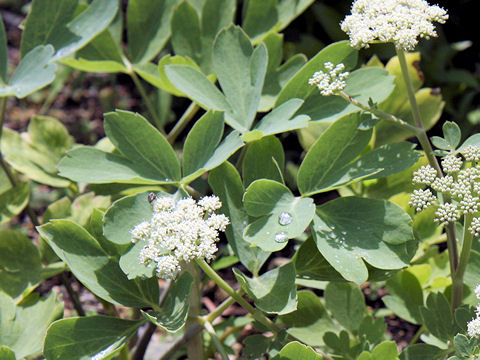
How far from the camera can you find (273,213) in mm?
1061

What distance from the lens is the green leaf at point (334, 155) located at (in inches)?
43.1

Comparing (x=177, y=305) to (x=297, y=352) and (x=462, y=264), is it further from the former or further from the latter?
(x=462, y=264)

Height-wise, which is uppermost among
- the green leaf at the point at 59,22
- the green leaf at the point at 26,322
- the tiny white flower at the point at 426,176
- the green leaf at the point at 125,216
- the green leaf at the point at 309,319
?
the green leaf at the point at 59,22

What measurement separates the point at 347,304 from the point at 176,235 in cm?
48

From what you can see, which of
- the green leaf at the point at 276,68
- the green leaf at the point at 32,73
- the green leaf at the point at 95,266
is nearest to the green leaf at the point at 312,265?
the green leaf at the point at 95,266

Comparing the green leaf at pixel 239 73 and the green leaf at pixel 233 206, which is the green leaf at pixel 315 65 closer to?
the green leaf at pixel 239 73

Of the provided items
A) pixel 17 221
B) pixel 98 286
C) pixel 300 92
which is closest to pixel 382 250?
pixel 300 92

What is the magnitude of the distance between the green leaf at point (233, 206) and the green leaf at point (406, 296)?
292 mm

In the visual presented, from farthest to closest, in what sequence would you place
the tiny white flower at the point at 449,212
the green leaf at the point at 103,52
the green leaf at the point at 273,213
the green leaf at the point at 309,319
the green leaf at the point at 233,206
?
the green leaf at the point at 103,52, the green leaf at the point at 309,319, the green leaf at the point at 233,206, the green leaf at the point at 273,213, the tiny white flower at the point at 449,212

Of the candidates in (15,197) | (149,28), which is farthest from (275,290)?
(149,28)

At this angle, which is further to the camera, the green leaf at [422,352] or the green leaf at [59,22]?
the green leaf at [59,22]

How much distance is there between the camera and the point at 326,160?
1.10 meters

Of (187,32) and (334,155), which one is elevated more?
(187,32)

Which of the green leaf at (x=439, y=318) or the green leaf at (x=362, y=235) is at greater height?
the green leaf at (x=362, y=235)
